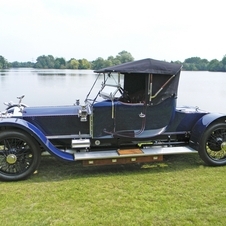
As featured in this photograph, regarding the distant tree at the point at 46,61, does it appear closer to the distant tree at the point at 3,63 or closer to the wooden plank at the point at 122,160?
the distant tree at the point at 3,63

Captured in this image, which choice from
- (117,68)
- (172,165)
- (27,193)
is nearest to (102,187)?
(27,193)

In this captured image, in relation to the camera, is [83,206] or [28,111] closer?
[83,206]

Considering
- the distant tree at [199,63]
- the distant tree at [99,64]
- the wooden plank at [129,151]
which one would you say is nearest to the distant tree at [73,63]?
the distant tree at [199,63]

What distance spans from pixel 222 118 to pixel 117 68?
2.20m

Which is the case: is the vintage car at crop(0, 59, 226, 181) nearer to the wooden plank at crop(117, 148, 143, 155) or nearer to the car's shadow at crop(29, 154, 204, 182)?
the wooden plank at crop(117, 148, 143, 155)

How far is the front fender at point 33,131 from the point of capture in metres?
3.90

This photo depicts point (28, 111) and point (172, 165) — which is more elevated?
point (28, 111)

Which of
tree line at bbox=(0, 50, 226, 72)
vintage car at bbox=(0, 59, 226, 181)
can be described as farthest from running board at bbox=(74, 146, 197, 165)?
tree line at bbox=(0, 50, 226, 72)

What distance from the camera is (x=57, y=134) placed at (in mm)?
4414

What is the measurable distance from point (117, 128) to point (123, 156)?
496 millimetres

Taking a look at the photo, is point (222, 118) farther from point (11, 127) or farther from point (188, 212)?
point (11, 127)

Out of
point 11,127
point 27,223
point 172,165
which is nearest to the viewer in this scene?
point 27,223

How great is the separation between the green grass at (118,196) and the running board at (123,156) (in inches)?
8.3

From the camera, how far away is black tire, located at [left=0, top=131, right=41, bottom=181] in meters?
3.94
